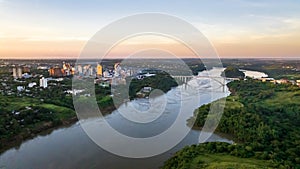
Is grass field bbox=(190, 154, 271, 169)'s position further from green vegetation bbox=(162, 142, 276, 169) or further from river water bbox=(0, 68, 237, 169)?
river water bbox=(0, 68, 237, 169)

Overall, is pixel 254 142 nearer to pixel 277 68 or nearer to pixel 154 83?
pixel 154 83

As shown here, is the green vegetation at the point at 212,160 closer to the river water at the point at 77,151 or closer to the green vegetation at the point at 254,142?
the green vegetation at the point at 254,142

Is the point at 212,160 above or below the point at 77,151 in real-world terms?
above

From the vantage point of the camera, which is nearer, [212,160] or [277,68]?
[212,160]

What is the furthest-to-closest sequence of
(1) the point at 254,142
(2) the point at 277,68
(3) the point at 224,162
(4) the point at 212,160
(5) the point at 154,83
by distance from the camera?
1. (2) the point at 277,68
2. (5) the point at 154,83
3. (1) the point at 254,142
4. (4) the point at 212,160
5. (3) the point at 224,162

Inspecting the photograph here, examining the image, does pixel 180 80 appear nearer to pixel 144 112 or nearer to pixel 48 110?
pixel 144 112

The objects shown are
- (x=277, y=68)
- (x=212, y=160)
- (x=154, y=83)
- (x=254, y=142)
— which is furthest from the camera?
(x=277, y=68)

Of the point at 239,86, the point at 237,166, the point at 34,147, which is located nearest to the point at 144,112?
the point at 34,147

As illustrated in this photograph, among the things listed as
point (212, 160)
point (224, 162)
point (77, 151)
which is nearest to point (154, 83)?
point (77, 151)

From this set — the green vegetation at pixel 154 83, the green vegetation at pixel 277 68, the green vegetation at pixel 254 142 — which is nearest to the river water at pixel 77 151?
the green vegetation at pixel 254 142

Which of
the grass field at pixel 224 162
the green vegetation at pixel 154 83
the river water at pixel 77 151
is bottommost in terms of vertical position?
the river water at pixel 77 151

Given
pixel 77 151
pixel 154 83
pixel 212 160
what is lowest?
pixel 77 151
